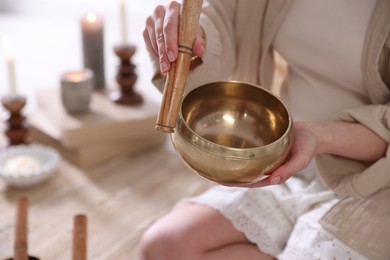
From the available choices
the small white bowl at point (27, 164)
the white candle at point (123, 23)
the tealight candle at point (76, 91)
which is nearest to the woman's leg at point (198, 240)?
the small white bowl at point (27, 164)

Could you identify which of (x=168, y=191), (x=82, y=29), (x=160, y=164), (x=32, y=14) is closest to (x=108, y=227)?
(x=168, y=191)

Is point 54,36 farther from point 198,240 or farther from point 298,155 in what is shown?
point 298,155

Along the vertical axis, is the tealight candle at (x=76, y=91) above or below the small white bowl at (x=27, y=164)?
above

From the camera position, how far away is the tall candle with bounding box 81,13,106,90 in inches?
63.0

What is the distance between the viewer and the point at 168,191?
140 centimetres

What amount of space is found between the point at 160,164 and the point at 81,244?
69 cm

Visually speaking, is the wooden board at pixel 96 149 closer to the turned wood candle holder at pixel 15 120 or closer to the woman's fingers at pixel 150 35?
the turned wood candle holder at pixel 15 120

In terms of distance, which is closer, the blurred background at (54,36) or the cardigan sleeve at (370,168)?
the cardigan sleeve at (370,168)

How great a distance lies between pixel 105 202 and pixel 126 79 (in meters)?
0.39

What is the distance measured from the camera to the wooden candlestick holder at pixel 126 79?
1.57m

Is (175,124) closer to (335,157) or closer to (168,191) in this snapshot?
(335,157)

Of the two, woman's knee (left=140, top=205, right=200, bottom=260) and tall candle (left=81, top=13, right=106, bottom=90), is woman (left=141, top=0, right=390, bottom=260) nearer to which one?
woman's knee (left=140, top=205, right=200, bottom=260)

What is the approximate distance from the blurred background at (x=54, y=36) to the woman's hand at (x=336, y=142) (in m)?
0.95

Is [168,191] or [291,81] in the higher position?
[291,81]
